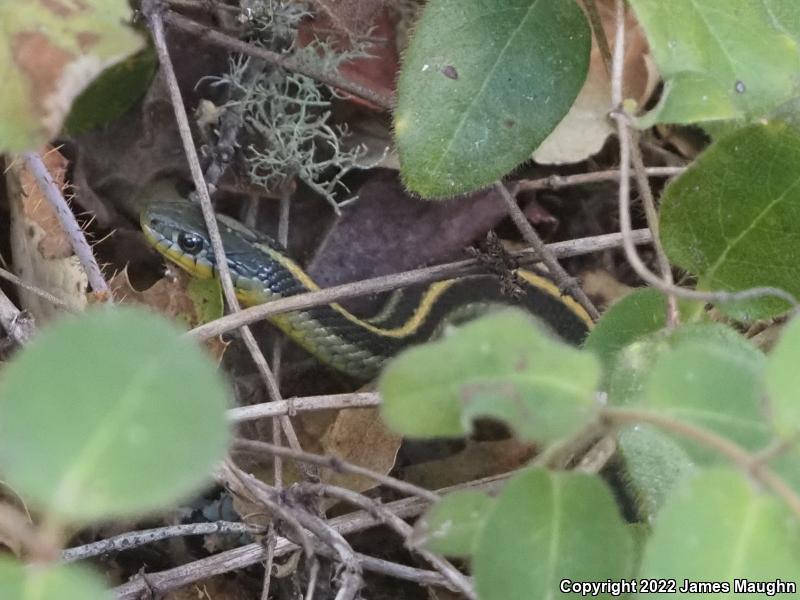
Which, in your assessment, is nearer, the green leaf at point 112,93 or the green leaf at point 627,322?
the green leaf at point 627,322

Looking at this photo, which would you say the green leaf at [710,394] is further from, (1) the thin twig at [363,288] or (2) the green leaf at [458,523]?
(1) the thin twig at [363,288]

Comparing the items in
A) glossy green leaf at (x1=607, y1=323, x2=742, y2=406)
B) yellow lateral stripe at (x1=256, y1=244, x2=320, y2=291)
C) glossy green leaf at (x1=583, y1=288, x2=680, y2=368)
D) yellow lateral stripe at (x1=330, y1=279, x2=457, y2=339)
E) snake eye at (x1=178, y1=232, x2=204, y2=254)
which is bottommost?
yellow lateral stripe at (x1=330, y1=279, x2=457, y2=339)

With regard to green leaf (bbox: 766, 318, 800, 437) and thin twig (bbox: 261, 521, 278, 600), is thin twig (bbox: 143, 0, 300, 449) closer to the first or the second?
thin twig (bbox: 261, 521, 278, 600)

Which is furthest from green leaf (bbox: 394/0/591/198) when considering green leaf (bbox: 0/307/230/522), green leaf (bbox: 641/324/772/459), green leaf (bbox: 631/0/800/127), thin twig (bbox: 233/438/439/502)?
green leaf (bbox: 0/307/230/522)

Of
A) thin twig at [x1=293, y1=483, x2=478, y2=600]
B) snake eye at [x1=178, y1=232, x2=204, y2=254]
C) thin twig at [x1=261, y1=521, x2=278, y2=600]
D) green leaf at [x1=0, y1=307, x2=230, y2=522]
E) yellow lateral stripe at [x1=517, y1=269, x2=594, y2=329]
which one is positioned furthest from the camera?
yellow lateral stripe at [x1=517, y1=269, x2=594, y2=329]

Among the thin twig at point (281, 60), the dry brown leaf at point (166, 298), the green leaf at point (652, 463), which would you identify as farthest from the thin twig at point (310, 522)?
the thin twig at point (281, 60)

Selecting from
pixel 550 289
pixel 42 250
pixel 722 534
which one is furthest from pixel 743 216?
pixel 42 250

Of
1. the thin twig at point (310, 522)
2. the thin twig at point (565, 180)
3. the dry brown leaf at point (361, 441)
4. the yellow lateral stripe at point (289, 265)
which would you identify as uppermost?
the thin twig at point (565, 180)
